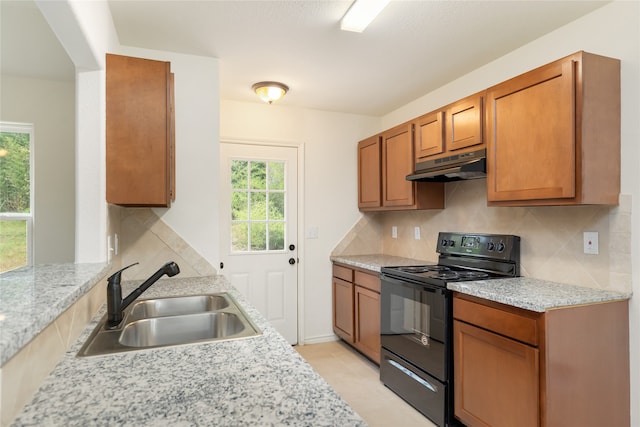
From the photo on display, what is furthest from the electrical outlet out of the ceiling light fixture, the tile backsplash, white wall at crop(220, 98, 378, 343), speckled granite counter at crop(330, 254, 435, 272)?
white wall at crop(220, 98, 378, 343)

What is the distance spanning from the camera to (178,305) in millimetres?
1839

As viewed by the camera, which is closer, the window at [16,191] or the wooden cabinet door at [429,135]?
the wooden cabinet door at [429,135]

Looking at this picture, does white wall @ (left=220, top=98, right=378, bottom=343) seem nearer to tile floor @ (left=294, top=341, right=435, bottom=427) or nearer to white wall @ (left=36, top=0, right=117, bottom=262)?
tile floor @ (left=294, top=341, right=435, bottom=427)

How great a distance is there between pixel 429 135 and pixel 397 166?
0.47 metres

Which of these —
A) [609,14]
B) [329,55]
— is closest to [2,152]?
[329,55]

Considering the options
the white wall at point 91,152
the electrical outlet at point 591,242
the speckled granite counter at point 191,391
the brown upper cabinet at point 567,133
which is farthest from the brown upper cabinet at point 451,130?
the white wall at point 91,152

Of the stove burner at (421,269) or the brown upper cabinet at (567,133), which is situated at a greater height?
the brown upper cabinet at (567,133)

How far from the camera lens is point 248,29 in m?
2.23

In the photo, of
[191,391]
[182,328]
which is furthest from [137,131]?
[191,391]

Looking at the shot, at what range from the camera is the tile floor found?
2.37 m

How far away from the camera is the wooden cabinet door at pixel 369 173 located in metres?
3.53

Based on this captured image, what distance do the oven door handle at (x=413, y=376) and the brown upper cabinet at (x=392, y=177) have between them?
1.25 metres

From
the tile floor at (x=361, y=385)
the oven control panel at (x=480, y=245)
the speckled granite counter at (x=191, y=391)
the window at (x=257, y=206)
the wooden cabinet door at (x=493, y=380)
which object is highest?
the window at (x=257, y=206)

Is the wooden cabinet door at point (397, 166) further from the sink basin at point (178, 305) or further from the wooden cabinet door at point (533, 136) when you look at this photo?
the sink basin at point (178, 305)
